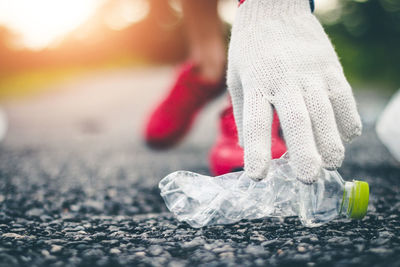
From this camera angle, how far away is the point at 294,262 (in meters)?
0.96

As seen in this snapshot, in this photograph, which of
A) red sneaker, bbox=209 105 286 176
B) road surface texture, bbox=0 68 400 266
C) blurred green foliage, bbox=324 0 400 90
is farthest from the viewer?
blurred green foliage, bbox=324 0 400 90

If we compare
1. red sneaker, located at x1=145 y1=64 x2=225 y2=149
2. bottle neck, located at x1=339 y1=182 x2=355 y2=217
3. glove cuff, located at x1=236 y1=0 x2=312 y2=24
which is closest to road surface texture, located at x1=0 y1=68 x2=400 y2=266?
bottle neck, located at x1=339 y1=182 x2=355 y2=217

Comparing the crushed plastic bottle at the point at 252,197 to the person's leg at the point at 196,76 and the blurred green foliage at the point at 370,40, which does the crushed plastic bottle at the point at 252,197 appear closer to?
the person's leg at the point at 196,76

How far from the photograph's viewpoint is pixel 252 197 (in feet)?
4.48

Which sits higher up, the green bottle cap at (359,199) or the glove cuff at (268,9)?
the glove cuff at (268,9)

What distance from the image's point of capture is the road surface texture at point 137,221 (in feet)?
3.29

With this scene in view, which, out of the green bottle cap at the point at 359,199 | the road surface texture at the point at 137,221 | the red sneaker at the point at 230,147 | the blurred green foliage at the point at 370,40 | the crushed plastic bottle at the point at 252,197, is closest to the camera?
the road surface texture at the point at 137,221

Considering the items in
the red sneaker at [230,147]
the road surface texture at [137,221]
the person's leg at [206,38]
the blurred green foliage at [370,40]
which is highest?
the blurred green foliage at [370,40]

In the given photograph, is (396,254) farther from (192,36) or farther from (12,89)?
(12,89)

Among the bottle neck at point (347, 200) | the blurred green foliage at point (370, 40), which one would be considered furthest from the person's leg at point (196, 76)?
the blurred green foliage at point (370, 40)

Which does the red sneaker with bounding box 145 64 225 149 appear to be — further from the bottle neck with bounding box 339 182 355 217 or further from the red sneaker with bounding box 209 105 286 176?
the bottle neck with bounding box 339 182 355 217

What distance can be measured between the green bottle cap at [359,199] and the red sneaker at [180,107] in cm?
123

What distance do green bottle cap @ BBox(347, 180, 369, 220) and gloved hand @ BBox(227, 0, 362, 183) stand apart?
0.47 feet

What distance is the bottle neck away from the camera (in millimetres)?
1194
